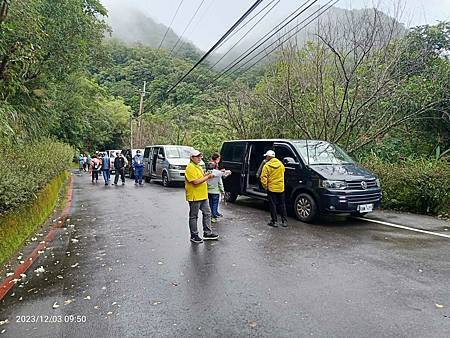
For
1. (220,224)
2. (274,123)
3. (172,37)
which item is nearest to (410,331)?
(220,224)

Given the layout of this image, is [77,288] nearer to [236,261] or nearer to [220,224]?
[236,261]

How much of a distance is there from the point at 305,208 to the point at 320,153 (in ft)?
4.92

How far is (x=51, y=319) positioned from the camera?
3.81 metres

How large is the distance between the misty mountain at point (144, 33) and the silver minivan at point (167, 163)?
894 cm

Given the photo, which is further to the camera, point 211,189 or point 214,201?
point 214,201

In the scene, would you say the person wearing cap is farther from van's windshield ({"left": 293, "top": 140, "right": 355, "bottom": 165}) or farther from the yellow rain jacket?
van's windshield ({"left": 293, "top": 140, "right": 355, "bottom": 165})

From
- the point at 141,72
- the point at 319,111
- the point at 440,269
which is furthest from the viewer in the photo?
the point at 141,72

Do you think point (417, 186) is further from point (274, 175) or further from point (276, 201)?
point (274, 175)

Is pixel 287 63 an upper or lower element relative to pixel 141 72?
lower

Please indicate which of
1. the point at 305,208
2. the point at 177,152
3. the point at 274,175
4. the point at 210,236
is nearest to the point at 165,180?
the point at 177,152

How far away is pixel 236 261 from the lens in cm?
556

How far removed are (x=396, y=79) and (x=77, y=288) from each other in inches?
481

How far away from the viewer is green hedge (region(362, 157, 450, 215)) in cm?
886

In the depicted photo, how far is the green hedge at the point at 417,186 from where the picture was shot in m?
8.86
